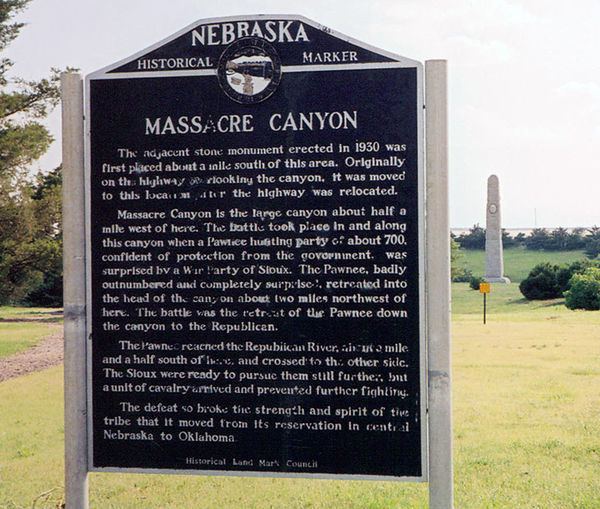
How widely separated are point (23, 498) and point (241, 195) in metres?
3.93

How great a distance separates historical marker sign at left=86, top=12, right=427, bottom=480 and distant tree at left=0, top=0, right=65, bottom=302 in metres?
23.0

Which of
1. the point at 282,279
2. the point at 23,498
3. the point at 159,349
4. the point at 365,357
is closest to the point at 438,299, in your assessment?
the point at 365,357

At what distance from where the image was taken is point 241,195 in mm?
4828

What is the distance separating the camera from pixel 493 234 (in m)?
45.7

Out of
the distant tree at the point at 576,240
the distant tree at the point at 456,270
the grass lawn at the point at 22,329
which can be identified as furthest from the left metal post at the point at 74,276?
the distant tree at the point at 576,240

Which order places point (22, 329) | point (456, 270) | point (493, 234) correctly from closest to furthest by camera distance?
1. point (22, 329)
2. point (493, 234)
3. point (456, 270)

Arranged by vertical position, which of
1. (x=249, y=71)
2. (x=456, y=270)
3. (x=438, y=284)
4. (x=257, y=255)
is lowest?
(x=456, y=270)

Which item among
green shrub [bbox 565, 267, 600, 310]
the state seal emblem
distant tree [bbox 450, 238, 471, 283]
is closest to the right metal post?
the state seal emblem

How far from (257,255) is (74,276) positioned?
50.1 inches

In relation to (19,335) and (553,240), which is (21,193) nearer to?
(19,335)

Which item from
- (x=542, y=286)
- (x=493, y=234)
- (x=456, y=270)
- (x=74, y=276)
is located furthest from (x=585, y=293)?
(x=74, y=276)

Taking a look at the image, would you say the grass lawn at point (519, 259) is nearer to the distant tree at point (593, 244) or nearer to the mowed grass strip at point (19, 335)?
the distant tree at point (593, 244)

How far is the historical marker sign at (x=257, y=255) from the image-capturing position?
4.70 meters

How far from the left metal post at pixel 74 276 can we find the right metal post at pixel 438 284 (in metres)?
2.30
